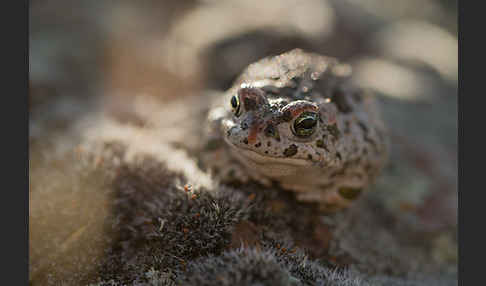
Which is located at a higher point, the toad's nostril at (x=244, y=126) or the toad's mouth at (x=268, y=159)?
the toad's nostril at (x=244, y=126)

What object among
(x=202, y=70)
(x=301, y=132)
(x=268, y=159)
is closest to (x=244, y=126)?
(x=268, y=159)

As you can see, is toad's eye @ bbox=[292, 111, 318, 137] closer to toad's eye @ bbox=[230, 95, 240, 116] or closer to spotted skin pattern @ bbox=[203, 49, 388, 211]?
spotted skin pattern @ bbox=[203, 49, 388, 211]

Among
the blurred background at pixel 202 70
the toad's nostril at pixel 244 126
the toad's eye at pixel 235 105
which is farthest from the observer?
the blurred background at pixel 202 70

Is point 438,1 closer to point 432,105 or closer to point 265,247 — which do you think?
point 432,105

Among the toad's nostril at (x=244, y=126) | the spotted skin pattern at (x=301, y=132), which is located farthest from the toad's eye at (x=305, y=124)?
the toad's nostril at (x=244, y=126)

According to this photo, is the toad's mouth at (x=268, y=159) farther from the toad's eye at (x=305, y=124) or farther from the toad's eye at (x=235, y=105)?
the toad's eye at (x=235, y=105)

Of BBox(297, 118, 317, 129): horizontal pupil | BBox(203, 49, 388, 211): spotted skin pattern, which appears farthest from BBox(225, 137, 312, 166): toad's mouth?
BBox(297, 118, 317, 129): horizontal pupil

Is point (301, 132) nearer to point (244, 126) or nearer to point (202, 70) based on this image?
point (244, 126)
